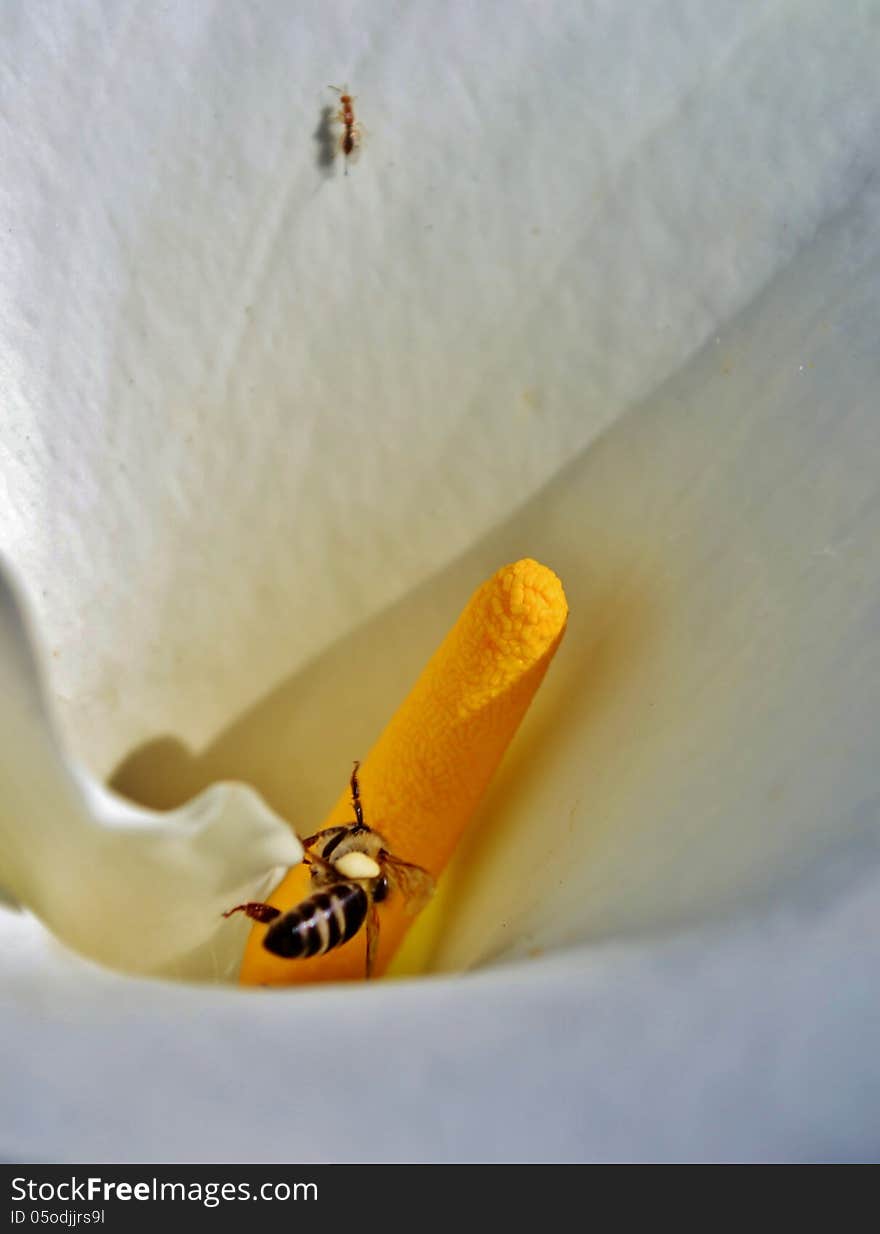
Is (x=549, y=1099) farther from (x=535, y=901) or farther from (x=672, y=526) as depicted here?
(x=672, y=526)

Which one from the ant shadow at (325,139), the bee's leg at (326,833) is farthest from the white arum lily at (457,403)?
the bee's leg at (326,833)

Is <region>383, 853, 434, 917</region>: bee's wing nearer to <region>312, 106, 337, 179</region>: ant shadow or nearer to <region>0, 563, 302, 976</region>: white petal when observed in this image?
<region>0, 563, 302, 976</region>: white petal

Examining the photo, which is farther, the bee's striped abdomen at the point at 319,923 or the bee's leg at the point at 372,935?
the bee's leg at the point at 372,935

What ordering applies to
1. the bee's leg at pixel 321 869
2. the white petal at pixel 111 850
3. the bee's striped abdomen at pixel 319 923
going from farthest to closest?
the bee's leg at pixel 321 869 → the bee's striped abdomen at pixel 319 923 → the white petal at pixel 111 850

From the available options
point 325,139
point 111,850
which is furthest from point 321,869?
point 325,139

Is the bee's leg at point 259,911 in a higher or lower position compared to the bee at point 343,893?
lower

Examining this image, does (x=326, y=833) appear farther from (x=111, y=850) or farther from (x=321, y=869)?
(x=111, y=850)

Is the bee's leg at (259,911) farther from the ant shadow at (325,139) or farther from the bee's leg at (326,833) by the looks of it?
the ant shadow at (325,139)
